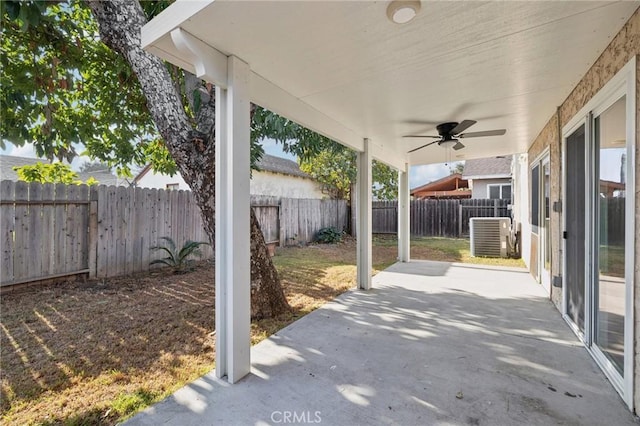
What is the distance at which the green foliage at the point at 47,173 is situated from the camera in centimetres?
576

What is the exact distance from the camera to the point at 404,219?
7043mm

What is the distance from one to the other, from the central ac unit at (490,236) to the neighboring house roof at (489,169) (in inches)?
280

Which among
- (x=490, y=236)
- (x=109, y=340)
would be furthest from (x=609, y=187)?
(x=490, y=236)

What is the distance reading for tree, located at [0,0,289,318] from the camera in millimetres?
2967

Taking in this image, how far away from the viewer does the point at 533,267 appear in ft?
17.4

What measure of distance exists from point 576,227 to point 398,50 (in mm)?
2514

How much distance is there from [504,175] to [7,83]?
1539 cm

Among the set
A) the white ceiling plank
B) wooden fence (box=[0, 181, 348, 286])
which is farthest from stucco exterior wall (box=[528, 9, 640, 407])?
wooden fence (box=[0, 181, 348, 286])

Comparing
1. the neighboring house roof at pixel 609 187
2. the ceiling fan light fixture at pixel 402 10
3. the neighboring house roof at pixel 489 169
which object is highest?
the neighboring house roof at pixel 489 169

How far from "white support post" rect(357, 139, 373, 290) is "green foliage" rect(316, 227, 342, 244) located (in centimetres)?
551

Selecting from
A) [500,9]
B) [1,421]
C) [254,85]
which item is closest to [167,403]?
[1,421]

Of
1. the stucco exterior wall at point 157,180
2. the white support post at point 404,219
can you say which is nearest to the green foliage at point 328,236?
the white support post at point 404,219

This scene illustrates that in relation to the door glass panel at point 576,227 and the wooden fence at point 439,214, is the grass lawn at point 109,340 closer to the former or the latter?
the door glass panel at point 576,227

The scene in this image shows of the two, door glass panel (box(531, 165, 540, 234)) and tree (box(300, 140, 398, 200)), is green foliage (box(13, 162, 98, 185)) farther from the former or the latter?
door glass panel (box(531, 165, 540, 234))
